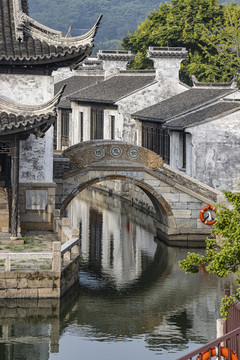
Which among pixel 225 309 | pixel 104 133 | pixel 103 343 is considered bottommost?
pixel 103 343

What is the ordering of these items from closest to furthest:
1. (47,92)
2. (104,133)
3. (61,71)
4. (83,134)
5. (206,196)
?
(47,92) < (206,196) < (104,133) < (83,134) < (61,71)

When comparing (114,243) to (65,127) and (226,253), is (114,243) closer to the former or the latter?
(226,253)

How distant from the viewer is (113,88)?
6153cm

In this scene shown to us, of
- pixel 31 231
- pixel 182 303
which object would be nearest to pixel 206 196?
pixel 31 231

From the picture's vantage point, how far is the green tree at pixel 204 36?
7062 cm

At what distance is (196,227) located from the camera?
40500 millimetres

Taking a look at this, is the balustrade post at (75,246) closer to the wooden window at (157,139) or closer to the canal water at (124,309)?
the canal water at (124,309)

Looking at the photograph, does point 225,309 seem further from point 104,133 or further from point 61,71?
point 61,71

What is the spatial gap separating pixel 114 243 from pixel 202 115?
8.39 meters

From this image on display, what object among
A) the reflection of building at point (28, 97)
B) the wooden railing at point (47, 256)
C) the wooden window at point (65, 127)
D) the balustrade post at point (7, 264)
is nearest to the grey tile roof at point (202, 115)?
the reflection of building at point (28, 97)

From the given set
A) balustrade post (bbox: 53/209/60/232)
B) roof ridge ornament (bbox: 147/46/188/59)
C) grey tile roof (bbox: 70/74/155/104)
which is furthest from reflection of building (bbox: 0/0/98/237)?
grey tile roof (bbox: 70/74/155/104)

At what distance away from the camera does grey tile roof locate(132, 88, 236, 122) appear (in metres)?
48.2

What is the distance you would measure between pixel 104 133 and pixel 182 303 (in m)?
32.4

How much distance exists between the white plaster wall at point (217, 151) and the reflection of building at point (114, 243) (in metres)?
4.07
